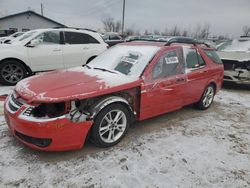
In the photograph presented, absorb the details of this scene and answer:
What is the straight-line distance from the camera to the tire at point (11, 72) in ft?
20.2

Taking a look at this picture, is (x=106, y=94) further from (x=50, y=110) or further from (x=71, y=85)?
(x=50, y=110)

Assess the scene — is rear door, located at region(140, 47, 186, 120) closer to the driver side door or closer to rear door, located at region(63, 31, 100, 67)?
rear door, located at region(63, 31, 100, 67)

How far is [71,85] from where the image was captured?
9.80ft

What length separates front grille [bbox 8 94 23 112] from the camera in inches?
115

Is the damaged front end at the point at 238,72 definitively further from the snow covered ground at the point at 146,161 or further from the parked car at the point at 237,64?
the snow covered ground at the point at 146,161

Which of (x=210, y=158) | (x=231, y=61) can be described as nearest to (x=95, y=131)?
(x=210, y=158)

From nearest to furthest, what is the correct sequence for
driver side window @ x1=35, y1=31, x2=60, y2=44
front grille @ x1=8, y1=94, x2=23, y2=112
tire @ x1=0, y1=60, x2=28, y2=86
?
front grille @ x1=8, y1=94, x2=23, y2=112 → tire @ x1=0, y1=60, x2=28, y2=86 → driver side window @ x1=35, y1=31, x2=60, y2=44

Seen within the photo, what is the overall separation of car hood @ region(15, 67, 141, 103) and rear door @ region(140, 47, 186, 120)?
11.7 inches

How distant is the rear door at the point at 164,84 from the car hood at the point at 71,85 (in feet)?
0.98

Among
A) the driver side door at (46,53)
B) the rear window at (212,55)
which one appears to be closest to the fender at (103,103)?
the rear window at (212,55)

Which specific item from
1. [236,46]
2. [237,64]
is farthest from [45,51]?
[236,46]

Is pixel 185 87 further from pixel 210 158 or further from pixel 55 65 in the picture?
pixel 55 65

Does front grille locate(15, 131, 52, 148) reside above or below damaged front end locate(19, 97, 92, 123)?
below

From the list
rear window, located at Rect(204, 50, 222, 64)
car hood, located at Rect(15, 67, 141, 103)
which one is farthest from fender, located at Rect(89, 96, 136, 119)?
rear window, located at Rect(204, 50, 222, 64)
